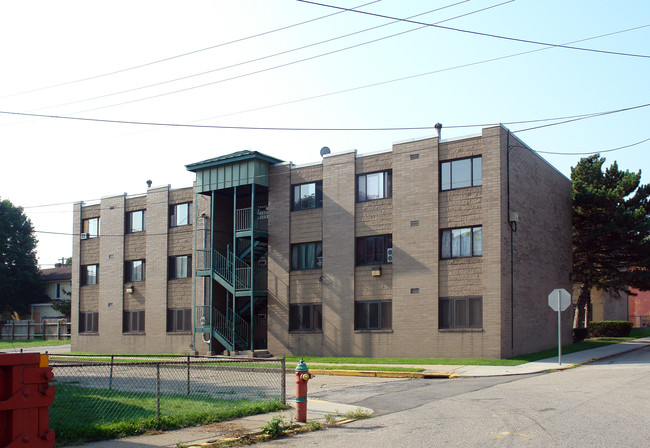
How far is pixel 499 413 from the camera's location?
11.6m

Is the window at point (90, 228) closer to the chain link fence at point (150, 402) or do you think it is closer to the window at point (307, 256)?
the window at point (307, 256)

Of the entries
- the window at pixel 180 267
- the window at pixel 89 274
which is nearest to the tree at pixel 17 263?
the window at pixel 89 274

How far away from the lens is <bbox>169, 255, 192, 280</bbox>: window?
35062mm

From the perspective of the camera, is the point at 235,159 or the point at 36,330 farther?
the point at 36,330

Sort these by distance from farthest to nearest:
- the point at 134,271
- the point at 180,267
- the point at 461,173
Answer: the point at 134,271, the point at 180,267, the point at 461,173

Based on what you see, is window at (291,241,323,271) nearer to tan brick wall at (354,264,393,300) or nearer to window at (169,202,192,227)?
tan brick wall at (354,264,393,300)

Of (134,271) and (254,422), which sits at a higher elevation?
(134,271)

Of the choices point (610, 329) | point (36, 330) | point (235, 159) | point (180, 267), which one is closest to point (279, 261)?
point (235, 159)

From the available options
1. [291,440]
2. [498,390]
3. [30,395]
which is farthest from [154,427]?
[498,390]

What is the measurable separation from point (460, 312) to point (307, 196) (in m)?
9.47

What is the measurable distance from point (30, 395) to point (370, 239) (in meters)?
23.5

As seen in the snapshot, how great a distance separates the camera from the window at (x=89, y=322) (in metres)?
39.0

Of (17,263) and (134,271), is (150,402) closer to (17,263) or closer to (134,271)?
(134,271)

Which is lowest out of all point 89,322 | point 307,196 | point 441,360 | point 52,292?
point 441,360
